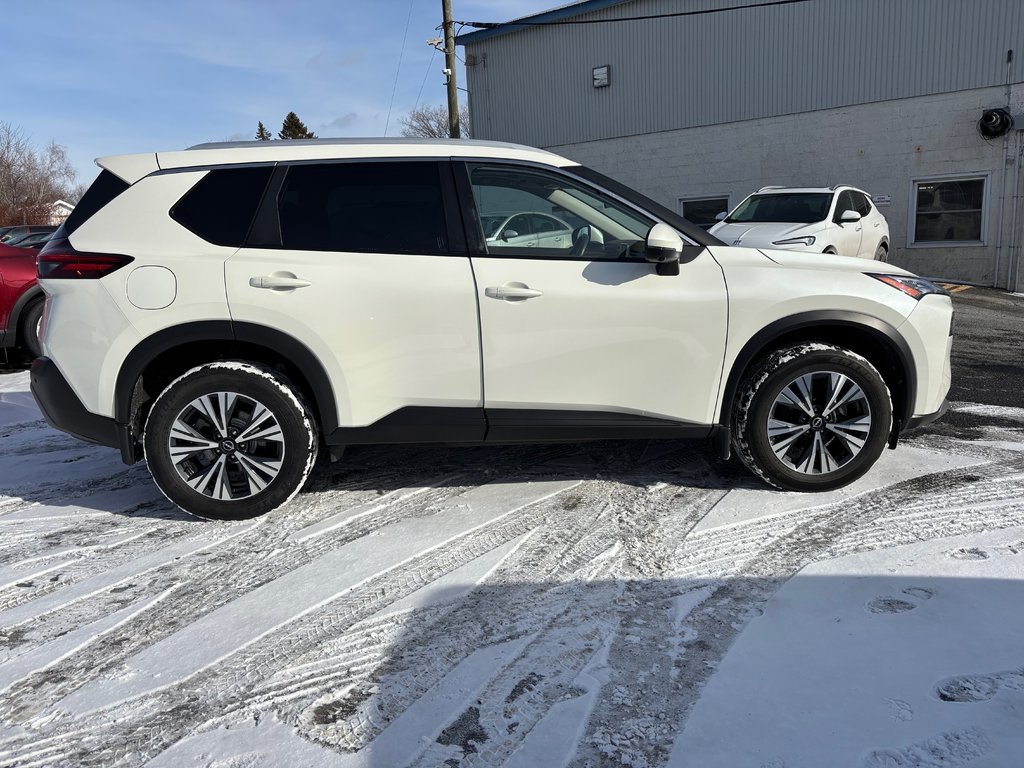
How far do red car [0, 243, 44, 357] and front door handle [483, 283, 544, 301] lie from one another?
693 cm

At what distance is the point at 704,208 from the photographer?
19.5 m

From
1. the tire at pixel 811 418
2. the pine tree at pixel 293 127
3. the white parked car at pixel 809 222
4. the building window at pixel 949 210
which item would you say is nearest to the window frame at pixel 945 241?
the building window at pixel 949 210

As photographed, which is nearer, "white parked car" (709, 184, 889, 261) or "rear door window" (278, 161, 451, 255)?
"rear door window" (278, 161, 451, 255)

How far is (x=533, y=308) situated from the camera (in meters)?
3.68

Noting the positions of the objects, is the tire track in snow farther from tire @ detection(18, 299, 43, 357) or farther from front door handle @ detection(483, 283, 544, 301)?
tire @ detection(18, 299, 43, 357)

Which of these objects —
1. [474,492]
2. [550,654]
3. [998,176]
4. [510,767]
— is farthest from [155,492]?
[998,176]

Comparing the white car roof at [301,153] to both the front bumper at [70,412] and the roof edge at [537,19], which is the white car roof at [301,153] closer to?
the front bumper at [70,412]

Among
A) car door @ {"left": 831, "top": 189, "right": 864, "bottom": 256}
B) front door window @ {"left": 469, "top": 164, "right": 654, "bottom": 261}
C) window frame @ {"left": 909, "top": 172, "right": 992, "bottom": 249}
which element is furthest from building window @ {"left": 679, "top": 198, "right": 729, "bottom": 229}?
front door window @ {"left": 469, "top": 164, "right": 654, "bottom": 261}

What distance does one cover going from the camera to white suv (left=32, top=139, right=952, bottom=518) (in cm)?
366

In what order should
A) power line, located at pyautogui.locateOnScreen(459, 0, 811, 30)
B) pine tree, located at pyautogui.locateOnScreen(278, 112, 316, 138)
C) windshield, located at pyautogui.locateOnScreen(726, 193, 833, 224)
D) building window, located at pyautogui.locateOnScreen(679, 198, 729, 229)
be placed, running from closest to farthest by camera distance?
1. windshield, located at pyautogui.locateOnScreen(726, 193, 833, 224)
2. power line, located at pyautogui.locateOnScreen(459, 0, 811, 30)
3. building window, located at pyautogui.locateOnScreen(679, 198, 729, 229)
4. pine tree, located at pyautogui.locateOnScreen(278, 112, 316, 138)

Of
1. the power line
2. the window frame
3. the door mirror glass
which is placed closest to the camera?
the door mirror glass

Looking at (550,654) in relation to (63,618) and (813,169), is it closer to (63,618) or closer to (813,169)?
(63,618)

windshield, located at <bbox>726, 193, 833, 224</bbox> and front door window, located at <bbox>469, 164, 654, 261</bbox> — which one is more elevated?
windshield, located at <bbox>726, 193, 833, 224</bbox>

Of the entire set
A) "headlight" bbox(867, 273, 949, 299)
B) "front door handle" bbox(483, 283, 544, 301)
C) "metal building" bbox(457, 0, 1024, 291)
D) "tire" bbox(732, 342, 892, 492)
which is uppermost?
"metal building" bbox(457, 0, 1024, 291)
